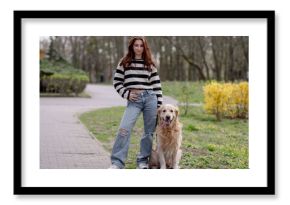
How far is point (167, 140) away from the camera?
5.20m

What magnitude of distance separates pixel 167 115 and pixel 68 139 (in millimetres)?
1352

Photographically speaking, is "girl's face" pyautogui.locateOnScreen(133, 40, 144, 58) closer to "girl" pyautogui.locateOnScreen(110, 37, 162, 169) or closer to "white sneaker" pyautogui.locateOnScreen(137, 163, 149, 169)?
"girl" pyautogui.locateOnScreen(110, 37, 162, 169)

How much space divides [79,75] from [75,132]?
203 centimetres

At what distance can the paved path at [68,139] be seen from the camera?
17.0ft

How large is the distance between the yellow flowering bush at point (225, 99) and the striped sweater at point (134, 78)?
173 centimetres

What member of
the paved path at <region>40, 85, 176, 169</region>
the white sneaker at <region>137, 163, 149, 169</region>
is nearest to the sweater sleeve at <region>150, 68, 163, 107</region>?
the paved path at <region>40, 85, 176, 169</region>

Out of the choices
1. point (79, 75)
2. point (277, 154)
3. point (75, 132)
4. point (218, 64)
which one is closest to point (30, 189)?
point (75, 132)

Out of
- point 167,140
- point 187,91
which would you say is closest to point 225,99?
point 187,91

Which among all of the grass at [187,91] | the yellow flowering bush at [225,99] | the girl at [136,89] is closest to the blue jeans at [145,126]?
the girl at [136,89]

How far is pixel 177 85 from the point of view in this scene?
691 centimetres

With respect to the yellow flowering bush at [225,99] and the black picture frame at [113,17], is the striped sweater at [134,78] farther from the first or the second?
the yellow flowering bush at [225,99]

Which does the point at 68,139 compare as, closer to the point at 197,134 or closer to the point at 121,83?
the point at 121,83
